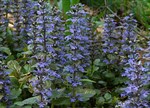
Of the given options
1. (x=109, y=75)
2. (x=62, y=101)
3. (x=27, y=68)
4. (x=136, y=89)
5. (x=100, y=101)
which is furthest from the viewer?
(x=109, y=75)

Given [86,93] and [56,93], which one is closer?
[56,93]

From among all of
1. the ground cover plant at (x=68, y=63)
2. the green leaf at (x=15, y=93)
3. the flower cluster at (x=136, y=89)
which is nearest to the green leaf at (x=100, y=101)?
the ground cover plant at (x=68, y=63)

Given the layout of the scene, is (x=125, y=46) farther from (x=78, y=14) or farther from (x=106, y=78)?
(x=78, y=14)

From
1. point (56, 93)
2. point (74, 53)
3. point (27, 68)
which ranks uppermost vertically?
point (74, 53)

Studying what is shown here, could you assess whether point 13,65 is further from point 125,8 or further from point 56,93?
point 125,8

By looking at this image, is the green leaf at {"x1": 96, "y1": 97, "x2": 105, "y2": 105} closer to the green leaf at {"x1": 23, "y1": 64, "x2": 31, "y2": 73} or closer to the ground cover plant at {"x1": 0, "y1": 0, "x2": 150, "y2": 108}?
the ground cover plant at {"x1": 0, "y1": 0, "x2": 150, "y2": 108}

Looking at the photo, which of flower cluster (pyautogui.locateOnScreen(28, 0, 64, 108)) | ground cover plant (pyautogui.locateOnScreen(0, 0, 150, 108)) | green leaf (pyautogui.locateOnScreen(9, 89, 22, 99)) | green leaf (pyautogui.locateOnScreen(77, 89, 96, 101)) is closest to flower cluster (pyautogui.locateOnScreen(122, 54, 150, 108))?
ground cover plant (pyautogui.locateOnScreen(0, 0, 150, 108))

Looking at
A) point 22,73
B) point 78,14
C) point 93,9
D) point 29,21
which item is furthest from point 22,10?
point 93,9

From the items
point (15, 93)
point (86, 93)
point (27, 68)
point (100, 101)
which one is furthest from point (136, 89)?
point (27, 68)

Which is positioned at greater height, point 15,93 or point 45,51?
point 45,51
